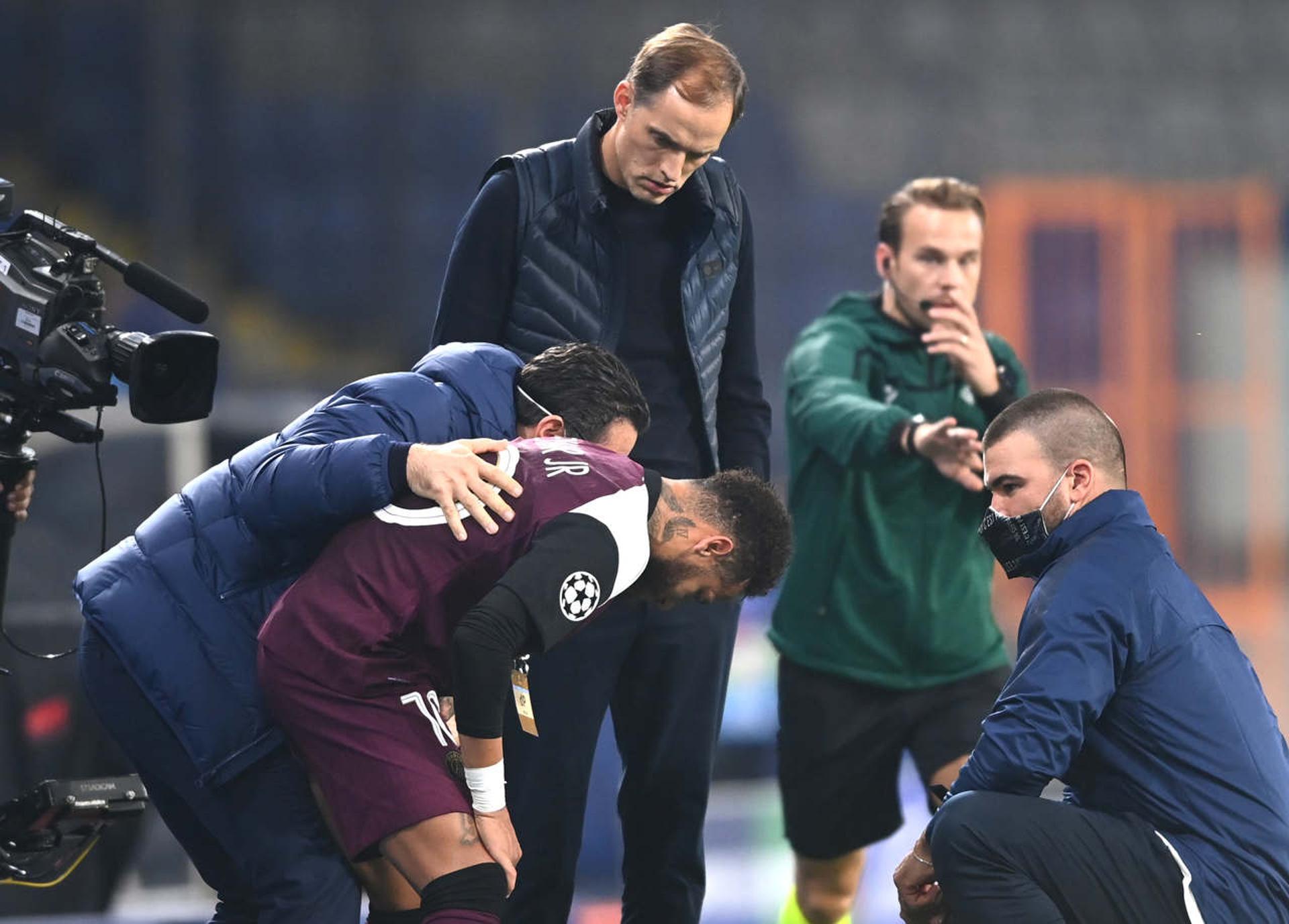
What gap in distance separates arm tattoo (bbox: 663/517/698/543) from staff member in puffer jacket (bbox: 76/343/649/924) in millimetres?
194

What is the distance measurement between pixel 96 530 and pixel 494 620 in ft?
9.88

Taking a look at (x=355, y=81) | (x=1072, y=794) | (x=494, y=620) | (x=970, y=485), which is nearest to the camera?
(x=494, y=620)

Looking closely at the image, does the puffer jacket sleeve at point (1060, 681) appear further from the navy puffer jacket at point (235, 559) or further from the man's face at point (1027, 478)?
the navy puffer jacket at point (235, 559)

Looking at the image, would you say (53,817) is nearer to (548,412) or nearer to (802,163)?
(548,412)

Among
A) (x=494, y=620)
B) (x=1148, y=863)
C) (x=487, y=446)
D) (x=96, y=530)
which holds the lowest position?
(x=96, y=530)

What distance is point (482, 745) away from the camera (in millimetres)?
1932

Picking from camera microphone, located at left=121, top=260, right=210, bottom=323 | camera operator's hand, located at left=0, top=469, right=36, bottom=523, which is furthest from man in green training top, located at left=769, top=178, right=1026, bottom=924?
camera operator's hand, located at left=0, top=469, right=36, bottom=523

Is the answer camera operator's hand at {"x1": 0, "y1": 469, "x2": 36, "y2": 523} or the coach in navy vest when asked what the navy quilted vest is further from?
camera operator's hand at {"x1": 0, "y1": 469, "x2": 36, "y2": 523}

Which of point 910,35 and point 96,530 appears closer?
point 96,530

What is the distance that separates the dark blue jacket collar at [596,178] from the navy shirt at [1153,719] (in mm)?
781

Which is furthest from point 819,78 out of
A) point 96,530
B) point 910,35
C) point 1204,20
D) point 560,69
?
point 96,530

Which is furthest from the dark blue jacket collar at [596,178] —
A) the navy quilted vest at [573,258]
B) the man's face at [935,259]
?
the man's face at [935,259]

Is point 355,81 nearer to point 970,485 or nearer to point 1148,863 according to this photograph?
point 970,485

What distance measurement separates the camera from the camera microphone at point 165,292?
7.69ft
